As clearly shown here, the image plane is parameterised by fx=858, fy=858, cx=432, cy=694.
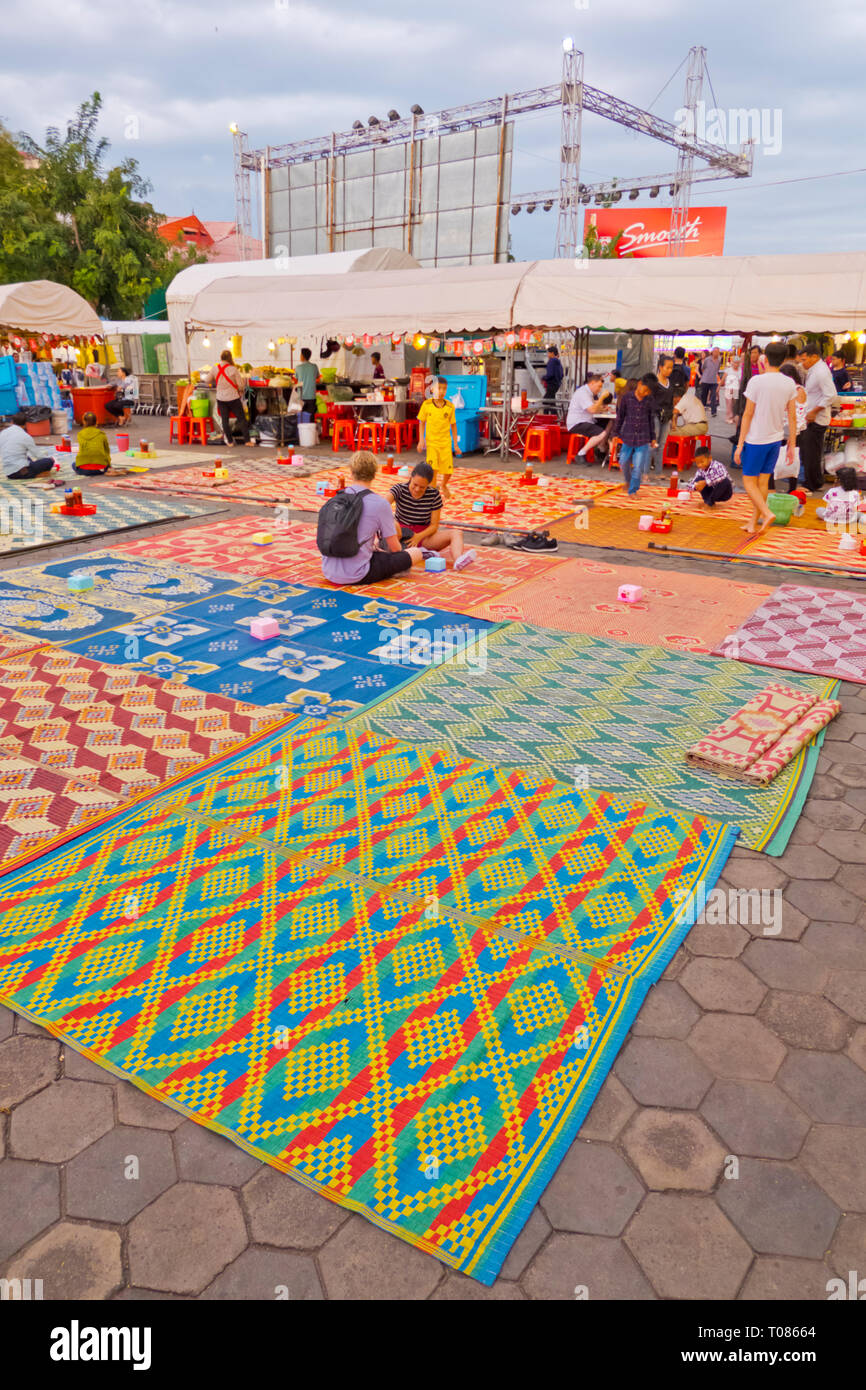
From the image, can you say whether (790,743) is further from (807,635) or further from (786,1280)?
(786,1280)

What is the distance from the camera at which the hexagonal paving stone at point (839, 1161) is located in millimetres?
2215

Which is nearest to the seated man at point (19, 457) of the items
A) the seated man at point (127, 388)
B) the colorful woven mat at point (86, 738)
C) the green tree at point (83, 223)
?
the colorful woven mat at point (86, 738)

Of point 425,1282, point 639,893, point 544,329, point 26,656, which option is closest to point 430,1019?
point 425,1282

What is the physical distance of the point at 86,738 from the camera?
4.54 meters

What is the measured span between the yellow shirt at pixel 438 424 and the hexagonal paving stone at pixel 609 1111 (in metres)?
9.42

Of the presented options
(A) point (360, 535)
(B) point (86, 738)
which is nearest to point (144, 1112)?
(B) point (86, 738)

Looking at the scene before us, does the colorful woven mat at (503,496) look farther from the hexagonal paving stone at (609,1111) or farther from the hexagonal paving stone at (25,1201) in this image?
the hexagonal paving stone at (25,1201)

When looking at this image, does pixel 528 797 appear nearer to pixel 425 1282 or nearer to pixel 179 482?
pixel 425 1282

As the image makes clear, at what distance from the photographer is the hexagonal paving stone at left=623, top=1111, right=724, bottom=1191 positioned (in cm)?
225

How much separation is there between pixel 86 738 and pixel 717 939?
3.27 metres

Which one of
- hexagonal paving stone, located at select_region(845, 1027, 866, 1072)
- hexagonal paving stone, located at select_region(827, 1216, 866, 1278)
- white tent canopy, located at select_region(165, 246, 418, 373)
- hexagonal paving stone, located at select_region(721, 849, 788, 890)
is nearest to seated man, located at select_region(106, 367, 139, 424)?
white tent canopy, located at select_region(165, 246, 418, 373)

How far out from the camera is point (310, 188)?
1453 inches

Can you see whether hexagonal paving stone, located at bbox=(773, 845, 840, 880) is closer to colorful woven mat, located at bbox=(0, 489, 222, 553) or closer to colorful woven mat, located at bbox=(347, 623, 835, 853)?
colorful woven mat, located at bbox=(347, 623, 835, 853)

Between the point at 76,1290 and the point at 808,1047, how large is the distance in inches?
83.7
